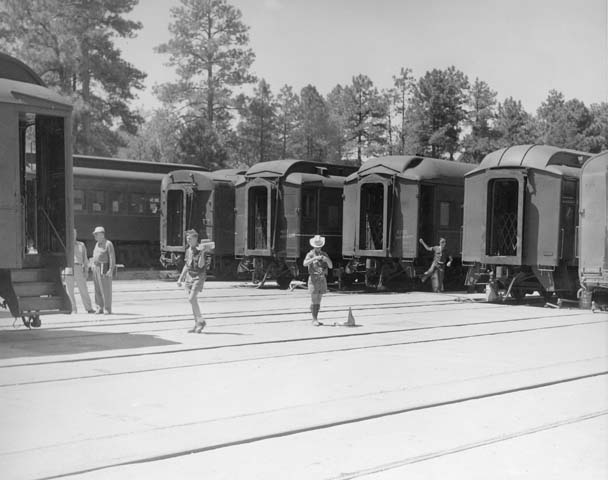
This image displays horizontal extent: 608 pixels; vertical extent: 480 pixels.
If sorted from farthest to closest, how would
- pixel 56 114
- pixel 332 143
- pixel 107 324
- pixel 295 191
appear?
pixel 332 143, pixel 295 191, pixel 107 324, pixel 56 114

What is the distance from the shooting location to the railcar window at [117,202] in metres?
30.0

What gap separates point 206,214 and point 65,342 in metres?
15.7

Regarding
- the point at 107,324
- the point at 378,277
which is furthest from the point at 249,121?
the point at 107,324

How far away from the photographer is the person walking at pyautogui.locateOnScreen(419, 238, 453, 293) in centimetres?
2225

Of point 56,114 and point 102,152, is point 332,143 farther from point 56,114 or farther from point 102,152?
point 56,114

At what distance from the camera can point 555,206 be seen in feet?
60.4

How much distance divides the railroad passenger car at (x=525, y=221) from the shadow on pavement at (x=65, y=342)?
10.3m

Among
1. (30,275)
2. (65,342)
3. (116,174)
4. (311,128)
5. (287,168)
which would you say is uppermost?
(311,128)

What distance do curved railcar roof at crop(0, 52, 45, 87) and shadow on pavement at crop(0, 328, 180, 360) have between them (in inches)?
149

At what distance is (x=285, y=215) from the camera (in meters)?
23.5

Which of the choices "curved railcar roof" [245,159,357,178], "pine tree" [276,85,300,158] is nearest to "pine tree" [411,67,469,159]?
"pine tree" [276,85,300,158]

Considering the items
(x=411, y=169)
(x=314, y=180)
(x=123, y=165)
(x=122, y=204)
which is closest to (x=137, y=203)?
(x=122, y=204)

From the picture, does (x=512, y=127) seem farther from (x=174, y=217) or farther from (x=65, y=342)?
(x=65, y=342)

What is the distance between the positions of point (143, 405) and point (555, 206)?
532 inches
